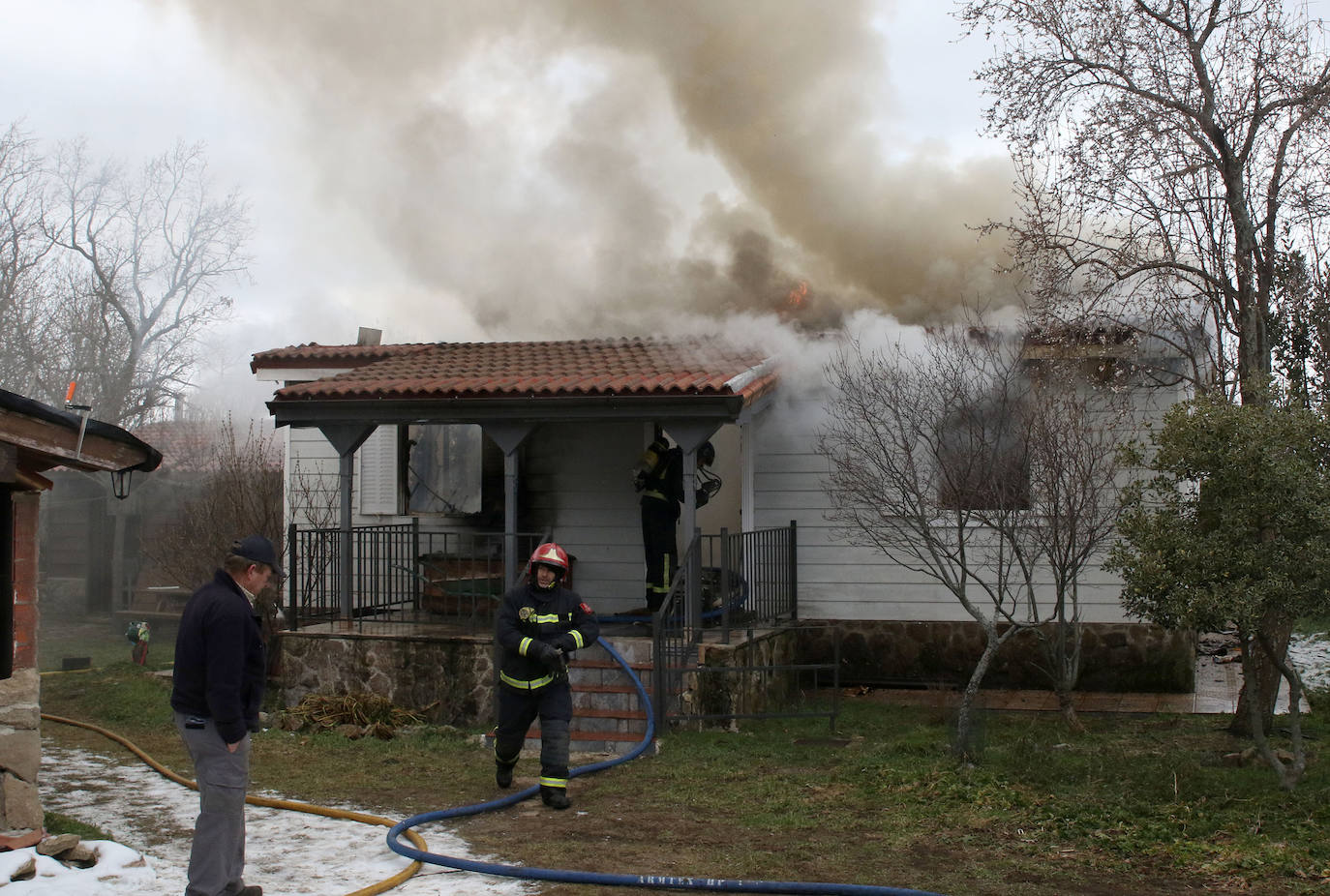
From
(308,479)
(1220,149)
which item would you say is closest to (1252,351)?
→ (1220,149)

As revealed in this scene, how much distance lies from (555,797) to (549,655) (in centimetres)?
86

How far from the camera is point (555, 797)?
7.10m

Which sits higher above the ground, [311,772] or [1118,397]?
[1118,397]

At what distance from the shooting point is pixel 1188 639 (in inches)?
448

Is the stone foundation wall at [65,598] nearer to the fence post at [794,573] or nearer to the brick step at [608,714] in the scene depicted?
the fence post at [794,573]

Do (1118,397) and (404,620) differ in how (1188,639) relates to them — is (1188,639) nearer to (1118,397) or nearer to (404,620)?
(1118,397)

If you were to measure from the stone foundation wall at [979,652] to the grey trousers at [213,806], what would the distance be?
7136mm

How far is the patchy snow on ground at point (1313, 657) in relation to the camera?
40.7 ft

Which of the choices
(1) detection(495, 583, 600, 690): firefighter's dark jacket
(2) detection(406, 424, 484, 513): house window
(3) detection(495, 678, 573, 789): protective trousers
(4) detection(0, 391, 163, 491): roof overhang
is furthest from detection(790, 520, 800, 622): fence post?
(4) detection(0, 391, 163, 491): roof overhang

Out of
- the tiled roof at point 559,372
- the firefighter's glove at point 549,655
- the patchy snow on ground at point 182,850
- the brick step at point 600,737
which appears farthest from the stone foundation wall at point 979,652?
the patchy snow on ground at point 182,850

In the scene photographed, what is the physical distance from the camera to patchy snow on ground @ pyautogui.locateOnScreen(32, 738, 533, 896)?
17.2 feet

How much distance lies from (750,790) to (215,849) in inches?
144

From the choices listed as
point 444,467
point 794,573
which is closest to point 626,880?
point 794,573

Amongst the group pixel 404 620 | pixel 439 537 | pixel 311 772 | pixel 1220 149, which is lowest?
pixel 311 772
